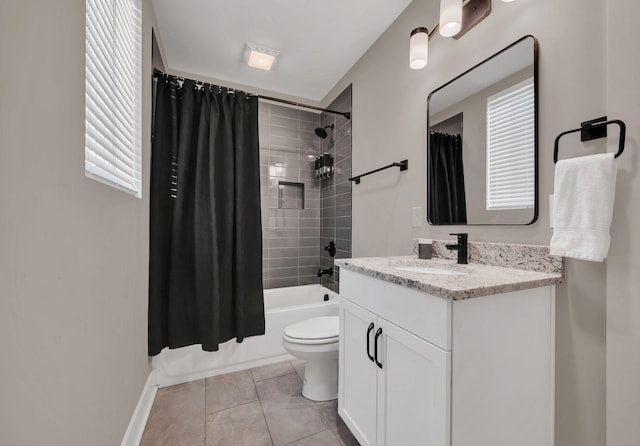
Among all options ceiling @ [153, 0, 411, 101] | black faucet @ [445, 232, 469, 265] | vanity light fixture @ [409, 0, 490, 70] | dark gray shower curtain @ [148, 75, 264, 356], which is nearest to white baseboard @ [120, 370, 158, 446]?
dark gray shower curtain @ [148, 75, 264, 356]

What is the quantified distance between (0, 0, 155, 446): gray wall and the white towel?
146 centimetres

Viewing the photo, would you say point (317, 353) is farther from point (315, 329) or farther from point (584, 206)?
point (584, 206)

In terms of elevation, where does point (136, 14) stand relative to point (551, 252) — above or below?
above

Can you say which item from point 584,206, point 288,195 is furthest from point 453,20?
point 288,195

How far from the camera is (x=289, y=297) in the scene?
9.48ft

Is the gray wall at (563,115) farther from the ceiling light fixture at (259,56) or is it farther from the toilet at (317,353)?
the ceiling light fixture at (259,56)

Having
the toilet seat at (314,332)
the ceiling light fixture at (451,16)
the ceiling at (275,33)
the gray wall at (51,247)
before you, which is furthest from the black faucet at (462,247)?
the ceiling at (275,33)

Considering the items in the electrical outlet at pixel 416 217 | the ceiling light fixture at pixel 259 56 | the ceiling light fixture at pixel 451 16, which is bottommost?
the electrical outlet at pixel 416 217

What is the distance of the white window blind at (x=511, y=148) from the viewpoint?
109 cm

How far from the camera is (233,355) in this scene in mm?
2037

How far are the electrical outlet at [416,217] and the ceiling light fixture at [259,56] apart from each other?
1.76 meters

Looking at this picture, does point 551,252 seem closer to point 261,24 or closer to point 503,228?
point 503,228

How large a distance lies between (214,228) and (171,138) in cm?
75

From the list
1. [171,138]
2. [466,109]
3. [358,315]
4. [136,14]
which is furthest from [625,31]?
[171,138]
